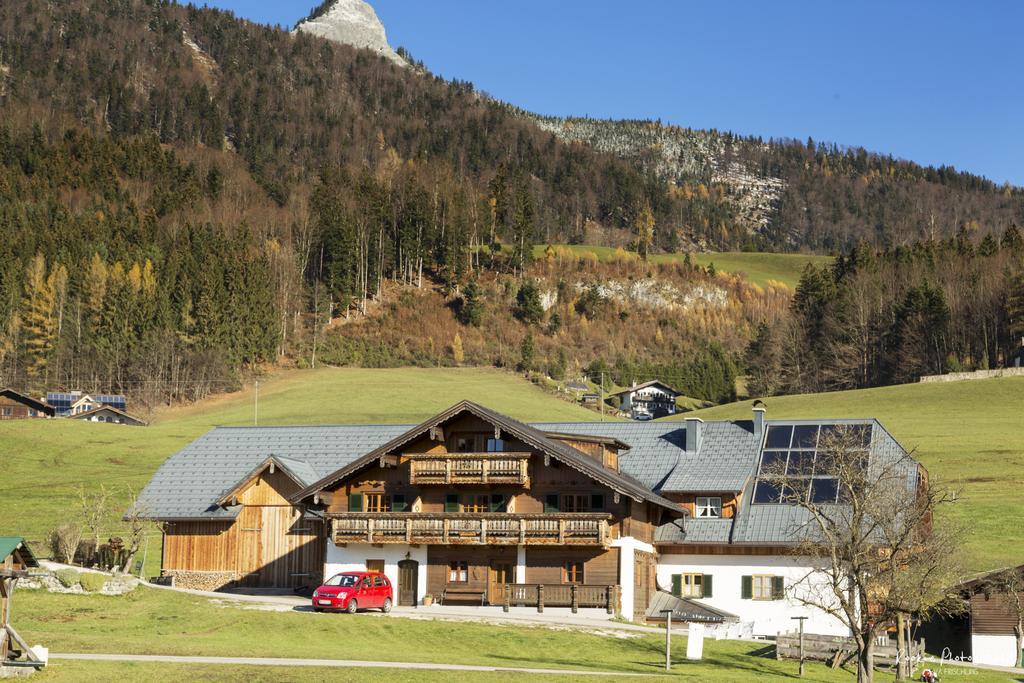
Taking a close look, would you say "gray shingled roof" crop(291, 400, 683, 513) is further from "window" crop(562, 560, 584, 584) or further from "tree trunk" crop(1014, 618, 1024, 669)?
"tree trunk" crop(1014, 618, 1024, 669)

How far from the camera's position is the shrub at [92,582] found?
42.8 meters

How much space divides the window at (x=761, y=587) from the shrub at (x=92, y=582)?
25.9 m

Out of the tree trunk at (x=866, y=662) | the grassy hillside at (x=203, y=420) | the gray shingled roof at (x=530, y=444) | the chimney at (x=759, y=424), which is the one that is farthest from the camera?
the grassy hillside at (x=203, y=420)

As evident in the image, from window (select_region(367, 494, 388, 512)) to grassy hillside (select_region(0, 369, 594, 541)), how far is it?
20455mm

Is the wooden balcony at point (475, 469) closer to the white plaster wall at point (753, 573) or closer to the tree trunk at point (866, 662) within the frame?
the white plaster wall at point (753, 573)

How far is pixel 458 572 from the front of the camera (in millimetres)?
51750

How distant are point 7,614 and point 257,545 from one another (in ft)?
100

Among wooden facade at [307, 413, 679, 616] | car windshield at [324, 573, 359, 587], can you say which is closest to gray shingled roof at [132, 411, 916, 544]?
wooden facade at [307, 413, 679, 616]

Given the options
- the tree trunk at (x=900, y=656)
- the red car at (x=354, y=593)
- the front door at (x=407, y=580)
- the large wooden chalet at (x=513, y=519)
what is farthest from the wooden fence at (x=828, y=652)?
the front door at (x=407, y=580)

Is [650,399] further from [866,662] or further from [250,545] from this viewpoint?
[866,662]

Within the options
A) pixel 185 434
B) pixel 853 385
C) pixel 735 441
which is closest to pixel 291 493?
pixel 735 441

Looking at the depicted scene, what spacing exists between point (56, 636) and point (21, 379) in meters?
110

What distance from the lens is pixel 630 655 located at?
3809cm

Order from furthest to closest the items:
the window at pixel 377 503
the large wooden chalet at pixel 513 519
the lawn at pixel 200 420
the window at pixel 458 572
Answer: the lawn at pixel 200 420 → the window at pixel 377 503 → the window at pixel 458 572 → the large wooden chalet at pixel 513 519
